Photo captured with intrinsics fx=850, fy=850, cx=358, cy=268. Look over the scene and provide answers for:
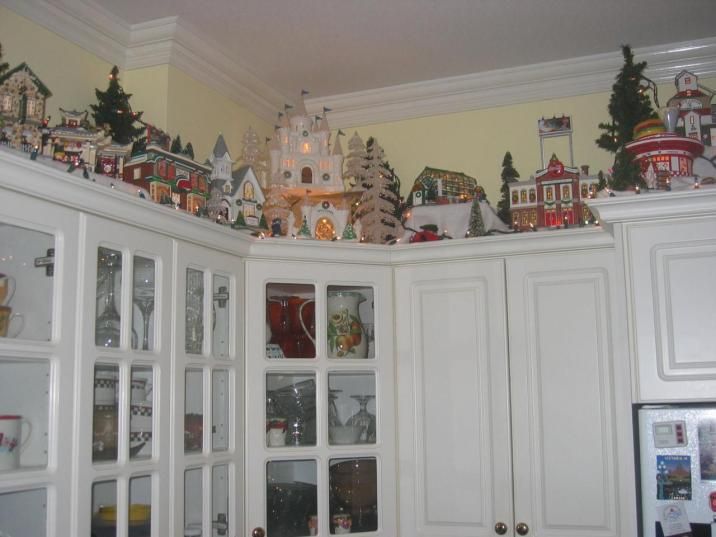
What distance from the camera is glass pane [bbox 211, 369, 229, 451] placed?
239 centimetres

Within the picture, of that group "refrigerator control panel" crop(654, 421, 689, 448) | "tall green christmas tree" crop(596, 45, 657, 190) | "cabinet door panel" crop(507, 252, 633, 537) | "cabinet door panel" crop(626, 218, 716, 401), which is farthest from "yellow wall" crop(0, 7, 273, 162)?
"refrigerator control panel" crop(654, 421, 689, 448)

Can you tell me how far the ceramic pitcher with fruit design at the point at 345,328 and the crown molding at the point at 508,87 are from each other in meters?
0.91

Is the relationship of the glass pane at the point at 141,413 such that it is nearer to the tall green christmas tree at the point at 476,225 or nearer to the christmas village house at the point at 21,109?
the christmas village house at the point at 21,109

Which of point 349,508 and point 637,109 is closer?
point 349,508

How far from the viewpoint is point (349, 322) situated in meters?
2.71

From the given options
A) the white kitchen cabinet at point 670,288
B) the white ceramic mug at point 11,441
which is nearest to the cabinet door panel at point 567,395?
the white kitchen cabinet at point 670,288

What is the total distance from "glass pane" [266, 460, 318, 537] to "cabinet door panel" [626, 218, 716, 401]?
101 cm

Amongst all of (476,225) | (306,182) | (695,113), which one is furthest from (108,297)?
(695,113)

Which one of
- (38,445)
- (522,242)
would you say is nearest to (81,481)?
(38,445)

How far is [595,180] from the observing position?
283 cm

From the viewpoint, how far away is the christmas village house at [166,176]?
2367 millimetres

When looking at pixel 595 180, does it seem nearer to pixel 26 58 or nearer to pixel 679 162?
pixel 679 162

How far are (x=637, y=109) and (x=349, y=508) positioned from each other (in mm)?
1598

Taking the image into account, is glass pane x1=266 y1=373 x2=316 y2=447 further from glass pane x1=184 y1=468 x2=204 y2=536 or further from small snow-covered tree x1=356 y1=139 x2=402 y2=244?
small snow-covered tree x1=356 y1=139 x2=402 y2=244
